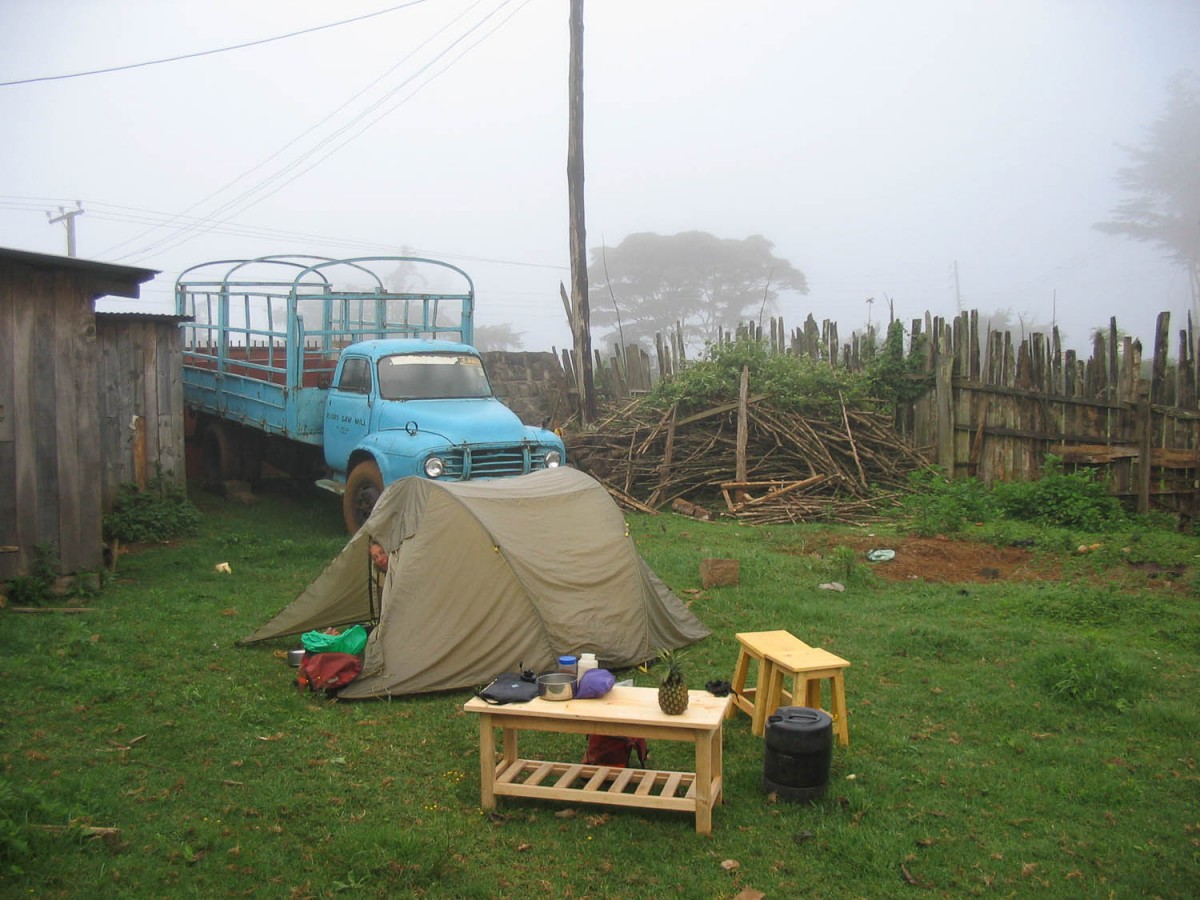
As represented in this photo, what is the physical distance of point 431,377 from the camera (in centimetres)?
1248

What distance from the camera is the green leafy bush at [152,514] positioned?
38.6 ft

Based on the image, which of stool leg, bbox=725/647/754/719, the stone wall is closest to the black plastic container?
stool leg, bbox=725/647/754/719

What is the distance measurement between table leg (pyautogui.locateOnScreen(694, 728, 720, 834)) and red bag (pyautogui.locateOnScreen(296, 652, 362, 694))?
286cm

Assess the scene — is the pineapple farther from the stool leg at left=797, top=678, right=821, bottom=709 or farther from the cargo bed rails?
the cargo bed rails

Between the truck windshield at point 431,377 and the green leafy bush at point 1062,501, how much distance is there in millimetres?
7000

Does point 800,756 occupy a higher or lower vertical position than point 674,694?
lower

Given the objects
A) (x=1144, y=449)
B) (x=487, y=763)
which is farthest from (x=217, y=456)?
(x=1144, y=449)

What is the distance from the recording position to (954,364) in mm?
14656

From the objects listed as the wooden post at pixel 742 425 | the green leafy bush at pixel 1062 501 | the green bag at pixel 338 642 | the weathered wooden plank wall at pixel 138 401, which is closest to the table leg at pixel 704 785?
the green bag at pixel 338 642

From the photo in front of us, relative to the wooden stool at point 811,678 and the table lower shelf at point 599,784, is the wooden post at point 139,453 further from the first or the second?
the wooden stool at point 811,678

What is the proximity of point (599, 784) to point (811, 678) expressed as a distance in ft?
4.94

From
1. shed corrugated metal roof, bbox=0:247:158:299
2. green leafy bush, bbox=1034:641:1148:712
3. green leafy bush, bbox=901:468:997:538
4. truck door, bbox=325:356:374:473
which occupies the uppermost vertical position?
shed corrugated metal roof, bbox=0:247:158:299

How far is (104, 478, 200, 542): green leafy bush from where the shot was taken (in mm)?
11766

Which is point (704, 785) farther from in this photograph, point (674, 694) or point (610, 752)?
point (610, 752)
